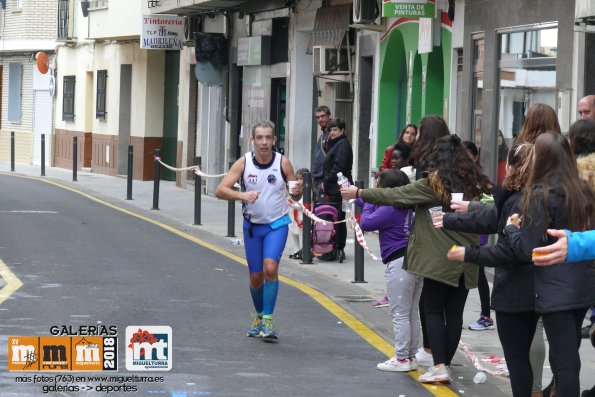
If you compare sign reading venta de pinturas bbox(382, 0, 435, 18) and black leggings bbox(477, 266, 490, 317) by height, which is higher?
sign reading venta de pinturas bbox(382, 0, 435, 18)

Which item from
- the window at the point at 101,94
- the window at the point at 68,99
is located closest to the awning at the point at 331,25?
the window at the point at 101,94

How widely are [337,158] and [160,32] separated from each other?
17265 millimetres

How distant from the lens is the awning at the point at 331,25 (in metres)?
22.9

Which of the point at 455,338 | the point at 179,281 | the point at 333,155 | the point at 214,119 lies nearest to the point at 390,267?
the point at 455,338

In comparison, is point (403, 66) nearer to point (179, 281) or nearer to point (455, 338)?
point (179, 281)

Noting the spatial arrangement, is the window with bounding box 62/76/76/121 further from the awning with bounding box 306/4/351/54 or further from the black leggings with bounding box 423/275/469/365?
the black leggings with bounding box 423/275/469/365

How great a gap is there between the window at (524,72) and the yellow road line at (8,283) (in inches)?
238

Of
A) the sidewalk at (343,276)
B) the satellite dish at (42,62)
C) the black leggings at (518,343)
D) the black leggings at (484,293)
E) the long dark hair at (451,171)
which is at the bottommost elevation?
the sidewalk at (343,276)

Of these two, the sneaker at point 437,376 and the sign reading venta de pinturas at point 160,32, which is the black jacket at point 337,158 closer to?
the sneaker at point 437,376

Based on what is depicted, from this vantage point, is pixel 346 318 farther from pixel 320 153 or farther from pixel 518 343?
pixel 320 153

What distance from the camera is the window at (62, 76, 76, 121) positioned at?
43.1 m

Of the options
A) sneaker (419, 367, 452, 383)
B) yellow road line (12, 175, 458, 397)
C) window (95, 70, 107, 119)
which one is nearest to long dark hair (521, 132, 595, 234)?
yellow road line (12, 175, 458, 397)

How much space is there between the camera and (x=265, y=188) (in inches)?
430

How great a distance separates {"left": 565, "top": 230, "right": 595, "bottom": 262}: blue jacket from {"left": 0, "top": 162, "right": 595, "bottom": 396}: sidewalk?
2564 millimetres
